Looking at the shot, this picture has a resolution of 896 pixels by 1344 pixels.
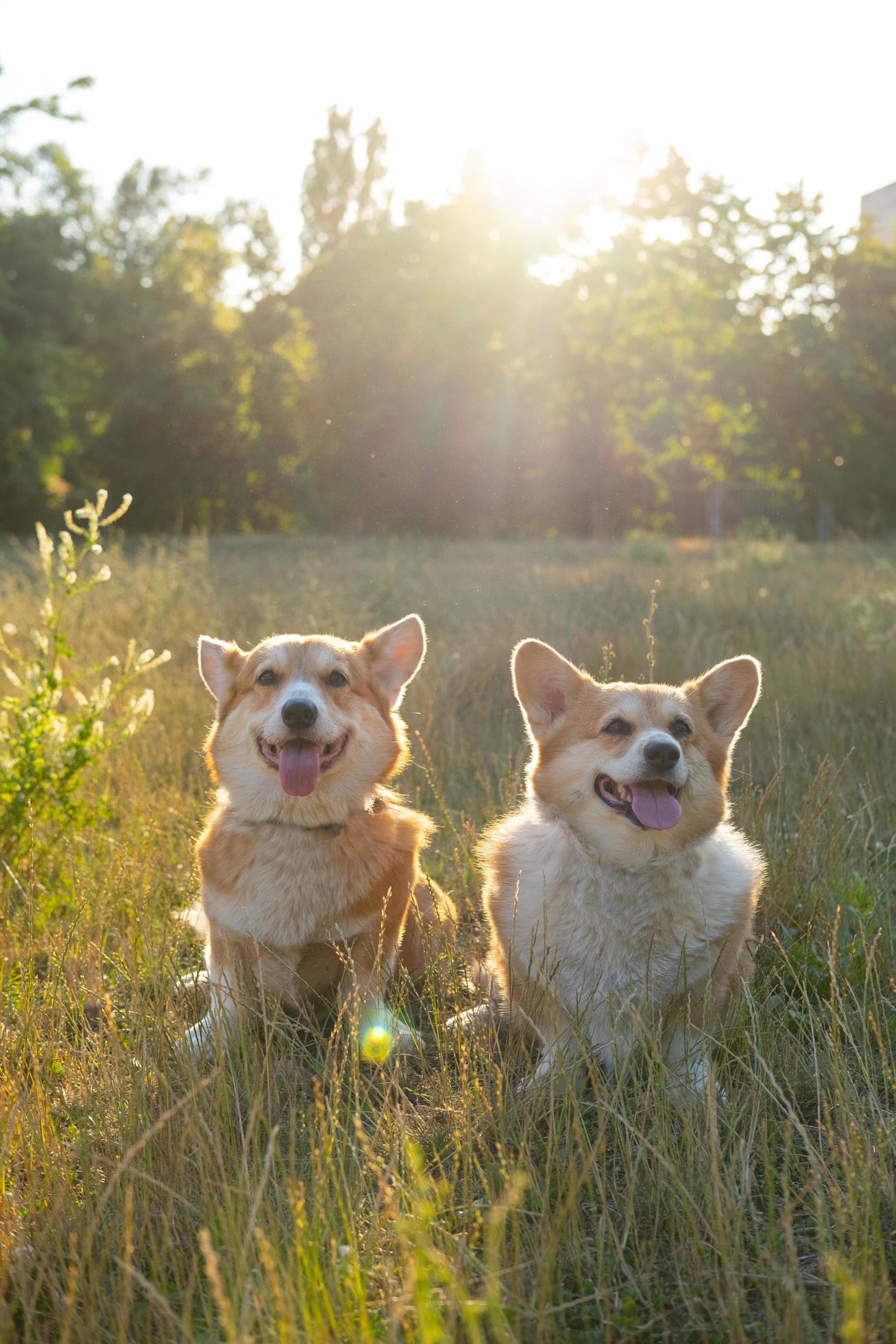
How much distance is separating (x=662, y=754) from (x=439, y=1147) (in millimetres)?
1189

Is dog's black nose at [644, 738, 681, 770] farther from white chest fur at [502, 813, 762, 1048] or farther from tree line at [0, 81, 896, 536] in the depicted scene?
tree line at [0, 81, 896, 536]

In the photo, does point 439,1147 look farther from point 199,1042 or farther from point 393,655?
point 393,655

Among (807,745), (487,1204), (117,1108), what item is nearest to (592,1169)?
(487,1204)

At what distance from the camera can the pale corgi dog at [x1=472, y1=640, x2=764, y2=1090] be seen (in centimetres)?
304

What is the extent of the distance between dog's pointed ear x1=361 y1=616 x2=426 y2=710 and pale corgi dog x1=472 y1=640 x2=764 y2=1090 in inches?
26.1

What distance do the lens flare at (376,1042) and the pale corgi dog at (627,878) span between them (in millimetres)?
378

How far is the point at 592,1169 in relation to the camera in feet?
8.01

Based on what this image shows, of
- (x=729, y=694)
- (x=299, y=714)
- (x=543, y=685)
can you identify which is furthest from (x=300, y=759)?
(x=729, y=694)

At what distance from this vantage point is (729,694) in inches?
134

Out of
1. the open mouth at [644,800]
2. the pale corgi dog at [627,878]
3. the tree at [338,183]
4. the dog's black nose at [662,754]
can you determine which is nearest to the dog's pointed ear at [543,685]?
the pale corgi dog at [627,878]

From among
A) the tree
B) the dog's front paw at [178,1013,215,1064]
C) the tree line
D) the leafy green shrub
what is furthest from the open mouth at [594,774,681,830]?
the tree

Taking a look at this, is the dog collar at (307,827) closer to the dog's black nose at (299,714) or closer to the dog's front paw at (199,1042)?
the dog's black nose at (299,714)

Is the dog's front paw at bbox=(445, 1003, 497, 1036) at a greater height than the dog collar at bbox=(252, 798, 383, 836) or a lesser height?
lesser

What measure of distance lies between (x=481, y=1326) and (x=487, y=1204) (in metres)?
0.36
